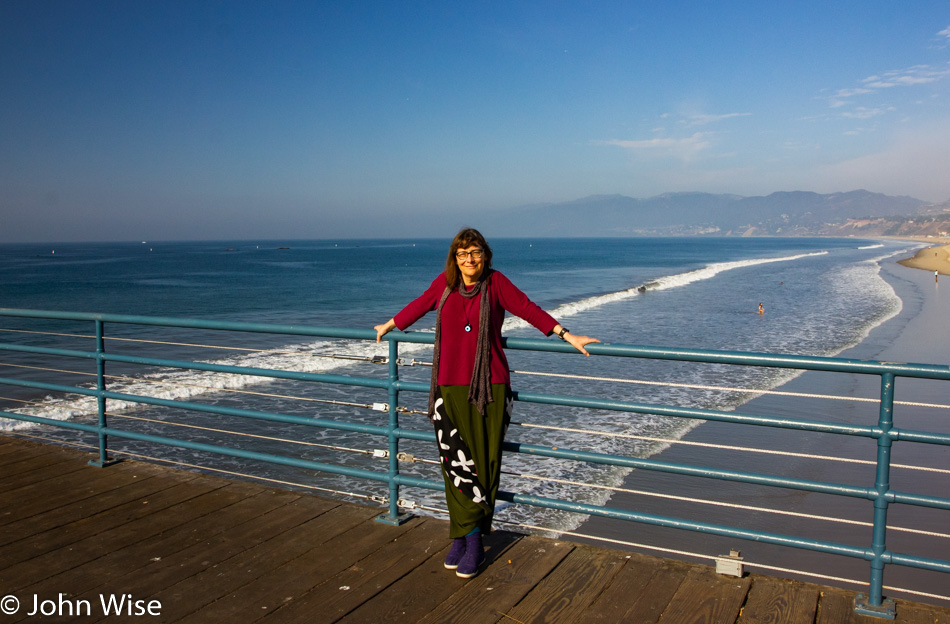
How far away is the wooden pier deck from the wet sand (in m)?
0.47

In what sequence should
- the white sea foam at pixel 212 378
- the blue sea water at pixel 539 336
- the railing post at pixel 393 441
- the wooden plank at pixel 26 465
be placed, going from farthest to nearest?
the white sea foam at pixel 212 378
the blue sea water at pixel 539 336
the wooden plank at pixel 26 465
the railing post at pixel 393 441

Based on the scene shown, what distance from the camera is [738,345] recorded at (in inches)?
669

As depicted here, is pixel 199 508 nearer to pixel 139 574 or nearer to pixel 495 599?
pixel 139 574

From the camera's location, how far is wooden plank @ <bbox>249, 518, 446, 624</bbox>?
9.18ft

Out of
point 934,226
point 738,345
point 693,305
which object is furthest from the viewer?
point 934,226

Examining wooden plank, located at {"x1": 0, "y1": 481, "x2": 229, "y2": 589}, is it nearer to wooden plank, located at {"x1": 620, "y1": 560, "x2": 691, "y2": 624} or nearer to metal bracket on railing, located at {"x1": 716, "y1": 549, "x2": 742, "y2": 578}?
wooden plank, located at {"x1": 620, "y1": 560, "x2": 691, "y2": 624}

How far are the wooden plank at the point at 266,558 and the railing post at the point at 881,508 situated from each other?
7.52 ft

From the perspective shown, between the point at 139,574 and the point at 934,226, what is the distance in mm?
226456

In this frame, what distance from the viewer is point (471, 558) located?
3105 mm

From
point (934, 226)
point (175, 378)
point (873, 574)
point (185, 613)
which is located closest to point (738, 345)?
point (175, 378)

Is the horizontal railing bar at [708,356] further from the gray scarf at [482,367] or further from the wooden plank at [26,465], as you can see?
the wooden plank at [26,465]

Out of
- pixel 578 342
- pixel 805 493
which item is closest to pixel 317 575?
pixel 578 342

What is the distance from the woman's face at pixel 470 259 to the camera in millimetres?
3074

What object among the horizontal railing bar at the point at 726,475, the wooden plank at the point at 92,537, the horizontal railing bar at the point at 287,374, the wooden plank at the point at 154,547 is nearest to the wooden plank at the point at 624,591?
the horizontal railing bar at the point at 726,475
